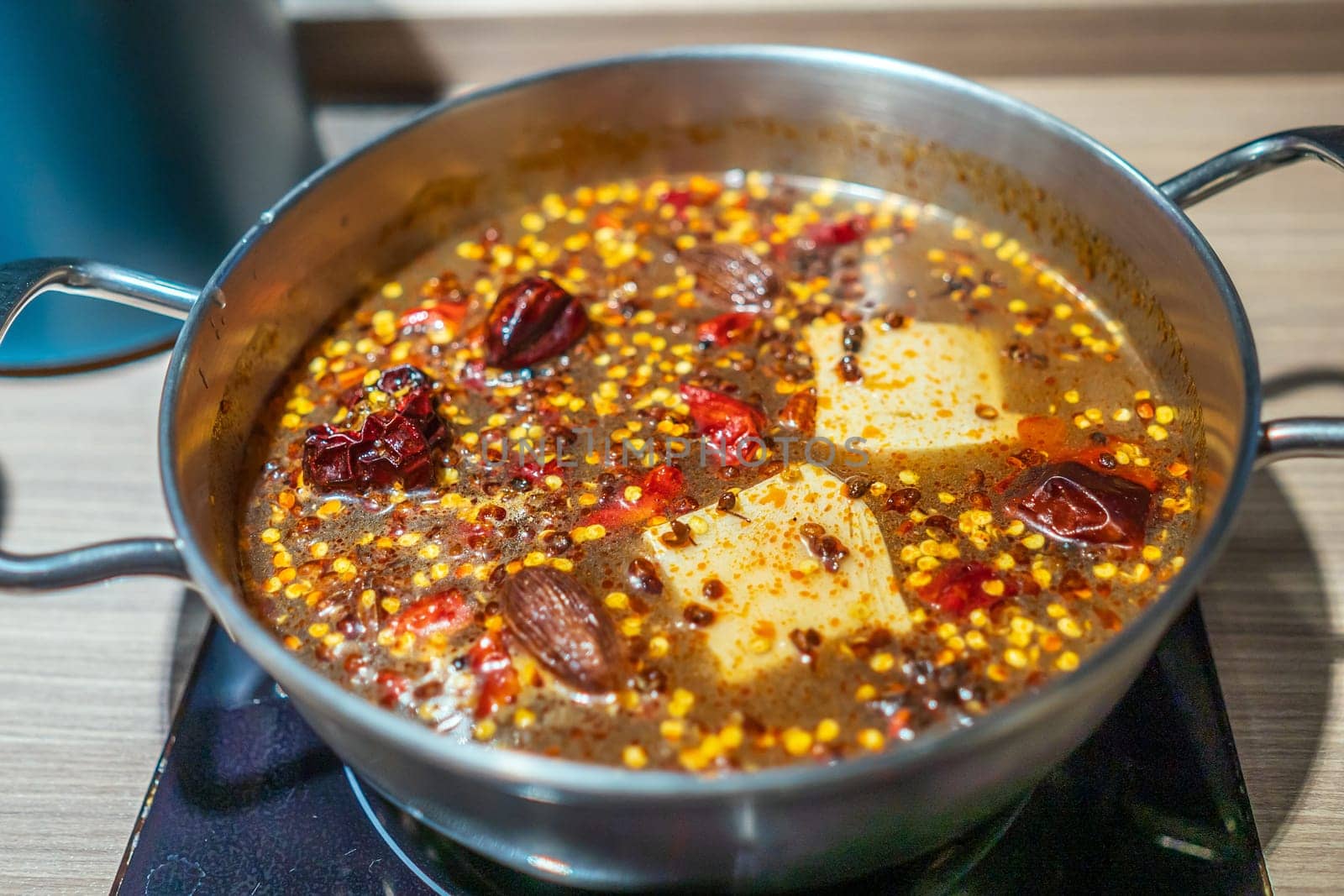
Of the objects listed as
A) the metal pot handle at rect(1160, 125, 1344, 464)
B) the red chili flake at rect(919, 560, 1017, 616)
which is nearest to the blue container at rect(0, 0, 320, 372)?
the red chili flake at rect(919, 560, 1017, 616)

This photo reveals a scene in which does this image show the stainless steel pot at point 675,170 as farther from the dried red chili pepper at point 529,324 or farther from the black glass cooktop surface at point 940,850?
the dried red chili pepper at point 529,324

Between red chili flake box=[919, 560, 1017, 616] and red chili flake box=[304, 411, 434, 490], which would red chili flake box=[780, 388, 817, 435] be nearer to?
red chili flake box=[919, 560, 1017, 616]

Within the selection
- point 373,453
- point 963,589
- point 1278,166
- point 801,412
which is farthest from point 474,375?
point 1278,166

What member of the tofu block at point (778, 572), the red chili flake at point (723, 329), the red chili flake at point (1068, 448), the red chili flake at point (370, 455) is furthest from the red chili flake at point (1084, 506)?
the red chili flake at point (370, 455)

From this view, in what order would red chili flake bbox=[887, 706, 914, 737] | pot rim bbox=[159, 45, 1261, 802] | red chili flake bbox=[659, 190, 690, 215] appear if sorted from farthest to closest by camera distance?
red chili flake bbox=[659, 190, 690, 215], red chili flake bbox=[887, 706, 914, 737], pot rim bbox=[159, 45, 1261, 802]

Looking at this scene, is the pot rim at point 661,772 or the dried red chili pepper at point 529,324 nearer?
the pot rim at point 661,772

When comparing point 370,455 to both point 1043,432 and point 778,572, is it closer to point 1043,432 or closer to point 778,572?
point 778,572
